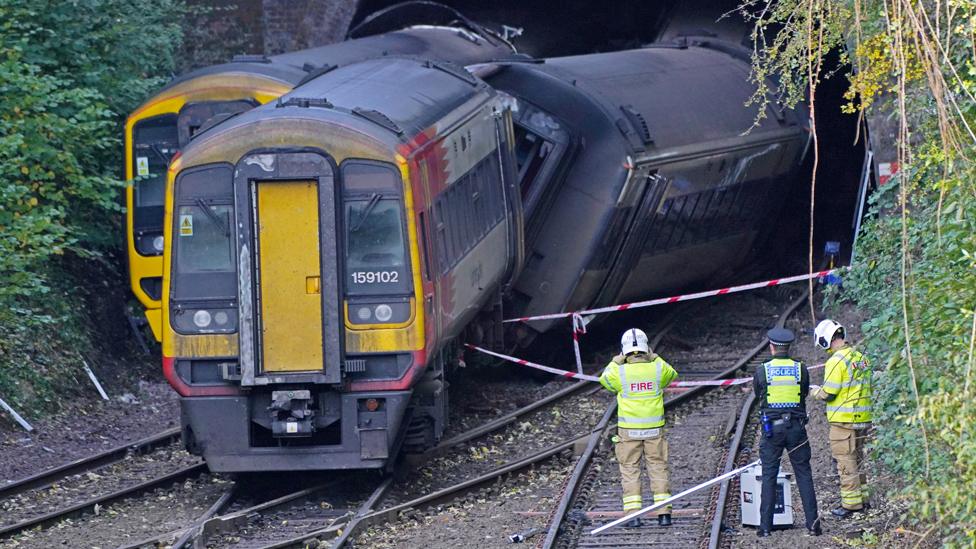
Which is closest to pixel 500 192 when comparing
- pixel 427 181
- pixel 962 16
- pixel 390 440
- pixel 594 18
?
pixel 427 181

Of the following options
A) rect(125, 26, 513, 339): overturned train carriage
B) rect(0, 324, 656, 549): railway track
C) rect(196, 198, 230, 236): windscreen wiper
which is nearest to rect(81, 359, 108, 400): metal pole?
rect(125, 26, 513, 339): overturned train carriage

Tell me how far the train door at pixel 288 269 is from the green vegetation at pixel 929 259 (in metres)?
3.54

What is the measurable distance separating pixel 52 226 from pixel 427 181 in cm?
443

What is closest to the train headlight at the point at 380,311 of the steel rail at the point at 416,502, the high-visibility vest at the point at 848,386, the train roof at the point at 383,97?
the train roof at the point at 383,97

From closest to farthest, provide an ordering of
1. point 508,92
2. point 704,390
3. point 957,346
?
point 957,346 < point 704,390 < point 508,92

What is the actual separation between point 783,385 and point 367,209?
3.34 metres

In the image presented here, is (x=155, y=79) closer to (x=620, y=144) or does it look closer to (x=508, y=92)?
(x=508, y=92)

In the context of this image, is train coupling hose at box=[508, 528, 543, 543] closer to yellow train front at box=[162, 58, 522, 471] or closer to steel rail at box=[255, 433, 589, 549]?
steel rail at box=[255, 433, 589, 549]

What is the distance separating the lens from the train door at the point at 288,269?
10.4 m

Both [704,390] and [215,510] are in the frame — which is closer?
[215,510]

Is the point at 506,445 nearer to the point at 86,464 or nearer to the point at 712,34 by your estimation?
the point at 86,464

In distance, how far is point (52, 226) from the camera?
44.2 feet

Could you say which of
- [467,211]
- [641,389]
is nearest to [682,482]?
[641,389]

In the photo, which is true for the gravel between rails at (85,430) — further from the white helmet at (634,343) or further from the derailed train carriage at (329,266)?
the white helmet at (634,343)
